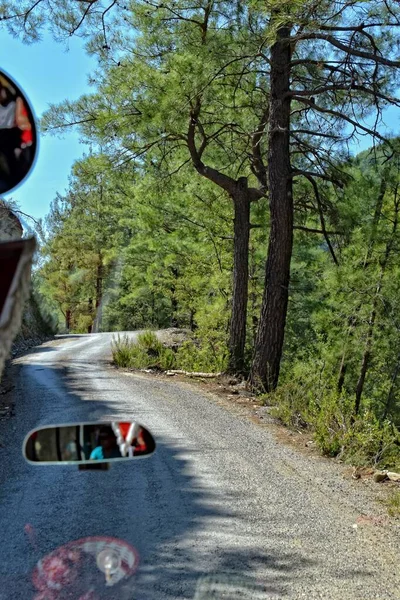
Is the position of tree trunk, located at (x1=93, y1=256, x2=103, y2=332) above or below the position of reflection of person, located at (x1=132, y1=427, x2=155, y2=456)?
above

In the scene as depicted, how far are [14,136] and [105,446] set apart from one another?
107 cm

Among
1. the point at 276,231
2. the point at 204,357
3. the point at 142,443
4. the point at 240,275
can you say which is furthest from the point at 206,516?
the point at 204,357

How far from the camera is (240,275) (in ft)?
36.7

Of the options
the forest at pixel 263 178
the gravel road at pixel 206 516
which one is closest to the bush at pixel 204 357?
the forest at pixel 263 178

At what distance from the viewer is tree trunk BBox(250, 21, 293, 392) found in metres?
9.09

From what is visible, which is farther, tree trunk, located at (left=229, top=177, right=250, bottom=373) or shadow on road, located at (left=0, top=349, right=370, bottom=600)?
tree trunk, located at (left=229, top=177, right=250, bottom=373)

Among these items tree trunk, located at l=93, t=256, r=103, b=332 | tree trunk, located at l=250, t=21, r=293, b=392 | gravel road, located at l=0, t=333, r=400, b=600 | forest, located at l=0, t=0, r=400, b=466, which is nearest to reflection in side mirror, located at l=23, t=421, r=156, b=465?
gravel road, located at l=0, t=333, r=400, b=600

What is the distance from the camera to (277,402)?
849 cm

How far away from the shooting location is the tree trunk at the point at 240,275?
11.1 metres

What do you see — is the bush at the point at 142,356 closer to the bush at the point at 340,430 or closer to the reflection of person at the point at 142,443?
the bush at the point at 340,430

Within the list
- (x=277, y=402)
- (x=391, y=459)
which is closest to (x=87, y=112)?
(x=277, y=402)

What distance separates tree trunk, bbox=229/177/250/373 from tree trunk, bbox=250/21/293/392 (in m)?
1.39

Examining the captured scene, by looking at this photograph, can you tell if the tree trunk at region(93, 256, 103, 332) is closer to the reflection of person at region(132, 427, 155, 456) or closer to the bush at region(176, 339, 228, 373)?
the bush at region(176, 339, 228, 373)

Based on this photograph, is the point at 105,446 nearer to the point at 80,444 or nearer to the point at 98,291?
the point at 80,444
